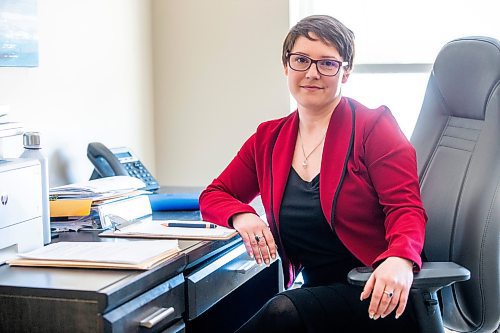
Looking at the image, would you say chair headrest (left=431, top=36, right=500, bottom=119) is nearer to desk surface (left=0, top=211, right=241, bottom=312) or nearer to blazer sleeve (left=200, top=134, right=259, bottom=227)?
blazer sleeve (left=200, top=134, right=259, bottom=227)

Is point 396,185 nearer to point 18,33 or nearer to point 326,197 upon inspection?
point 326,197

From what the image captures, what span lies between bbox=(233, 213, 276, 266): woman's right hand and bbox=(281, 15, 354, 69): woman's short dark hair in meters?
0.44

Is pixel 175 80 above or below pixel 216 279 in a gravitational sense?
above

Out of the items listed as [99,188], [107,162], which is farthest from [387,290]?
[107,162]

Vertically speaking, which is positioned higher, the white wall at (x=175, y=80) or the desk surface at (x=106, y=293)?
the white wall at (x=175, y=80)

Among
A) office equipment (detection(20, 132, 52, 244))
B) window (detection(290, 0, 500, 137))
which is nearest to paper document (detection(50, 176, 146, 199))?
office equipment (detection(20, 132, 52, 244))

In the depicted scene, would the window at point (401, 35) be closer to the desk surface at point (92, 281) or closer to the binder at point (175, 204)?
the binder at point (175, 204)

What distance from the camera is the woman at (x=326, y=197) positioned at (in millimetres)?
1674

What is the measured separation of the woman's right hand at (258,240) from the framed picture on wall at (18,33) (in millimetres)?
808

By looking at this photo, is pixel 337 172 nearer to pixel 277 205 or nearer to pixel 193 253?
pixel 277 205

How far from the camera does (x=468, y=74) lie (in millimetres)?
1879

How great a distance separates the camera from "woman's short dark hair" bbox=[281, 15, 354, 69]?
1839 millimetres

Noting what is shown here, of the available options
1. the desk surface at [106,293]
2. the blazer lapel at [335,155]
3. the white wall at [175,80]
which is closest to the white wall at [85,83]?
the white wall at [175,80]

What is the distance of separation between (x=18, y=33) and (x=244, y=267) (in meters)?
0.88
